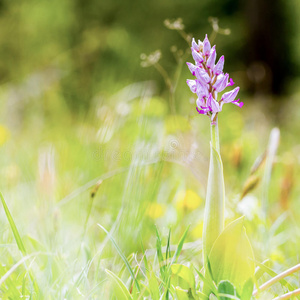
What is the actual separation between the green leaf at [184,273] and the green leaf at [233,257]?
3 cm

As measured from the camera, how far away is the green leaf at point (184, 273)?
566mm

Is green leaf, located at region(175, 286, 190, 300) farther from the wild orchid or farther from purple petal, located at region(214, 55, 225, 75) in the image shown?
purple petal, located at region(214, 55, 225, 75)

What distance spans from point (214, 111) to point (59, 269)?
1.24ft

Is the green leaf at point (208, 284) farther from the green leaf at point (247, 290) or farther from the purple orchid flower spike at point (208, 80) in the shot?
the purple orchid flower spike at point (208, 80)

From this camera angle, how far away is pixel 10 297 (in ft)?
1.91

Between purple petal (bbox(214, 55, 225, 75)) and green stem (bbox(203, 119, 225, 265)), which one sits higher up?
purple petal (bbox(214, 55, 225, 75))

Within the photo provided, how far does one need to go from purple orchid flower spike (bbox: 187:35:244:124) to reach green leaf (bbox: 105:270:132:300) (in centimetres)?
25

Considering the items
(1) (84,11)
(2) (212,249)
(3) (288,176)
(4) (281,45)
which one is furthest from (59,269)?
(4) (281,45)

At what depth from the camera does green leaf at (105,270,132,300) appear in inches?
22.0

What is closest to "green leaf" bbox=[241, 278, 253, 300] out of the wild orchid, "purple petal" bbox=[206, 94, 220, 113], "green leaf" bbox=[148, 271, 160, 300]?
the wild orchid

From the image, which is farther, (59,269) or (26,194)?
(26,194)

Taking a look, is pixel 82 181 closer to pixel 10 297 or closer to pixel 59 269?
pixel 59 269

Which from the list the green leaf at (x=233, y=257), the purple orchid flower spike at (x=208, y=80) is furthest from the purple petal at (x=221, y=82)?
the green leaf at (x=233, y=257)

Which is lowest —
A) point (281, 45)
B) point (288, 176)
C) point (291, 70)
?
point (291, 70)
